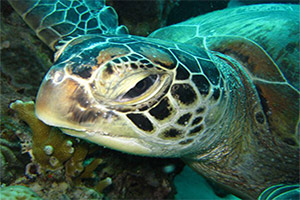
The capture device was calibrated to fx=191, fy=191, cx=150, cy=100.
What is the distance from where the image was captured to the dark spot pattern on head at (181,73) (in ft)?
3.47

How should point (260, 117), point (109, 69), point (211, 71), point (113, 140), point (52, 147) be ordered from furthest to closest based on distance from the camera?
point (260, 117) → point (52, 147) → point (211, 71) → point (113, 140) → point (109, 69)

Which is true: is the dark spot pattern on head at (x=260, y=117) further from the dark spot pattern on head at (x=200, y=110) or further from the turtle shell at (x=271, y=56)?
the dark spot pattern on head at (x=200, y=110)

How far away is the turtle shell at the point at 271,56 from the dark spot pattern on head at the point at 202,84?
2.40 ft

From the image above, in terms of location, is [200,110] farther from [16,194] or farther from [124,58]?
[16,194]

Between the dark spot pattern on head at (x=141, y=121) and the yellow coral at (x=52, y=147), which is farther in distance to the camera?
the yellow coral at (x=52, y=147)

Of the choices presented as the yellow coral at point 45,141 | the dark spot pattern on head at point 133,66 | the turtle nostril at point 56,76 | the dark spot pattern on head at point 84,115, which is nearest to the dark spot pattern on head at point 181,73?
the dark spot pattern on head at point 133,66

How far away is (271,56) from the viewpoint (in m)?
1.65

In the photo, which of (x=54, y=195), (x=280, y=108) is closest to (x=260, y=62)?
(x=280, y=108)

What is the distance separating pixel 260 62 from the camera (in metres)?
1.64

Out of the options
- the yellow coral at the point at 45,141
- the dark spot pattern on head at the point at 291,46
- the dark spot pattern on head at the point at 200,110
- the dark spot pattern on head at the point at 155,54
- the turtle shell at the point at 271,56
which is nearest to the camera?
the dark spot pattern on head at the point at 155,54

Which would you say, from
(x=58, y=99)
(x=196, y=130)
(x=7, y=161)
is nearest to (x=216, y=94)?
(x=196, y=130)

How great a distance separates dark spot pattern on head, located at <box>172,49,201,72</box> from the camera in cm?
113

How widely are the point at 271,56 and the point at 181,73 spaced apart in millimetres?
1068

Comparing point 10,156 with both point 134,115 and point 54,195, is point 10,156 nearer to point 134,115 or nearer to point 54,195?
point 54,195
